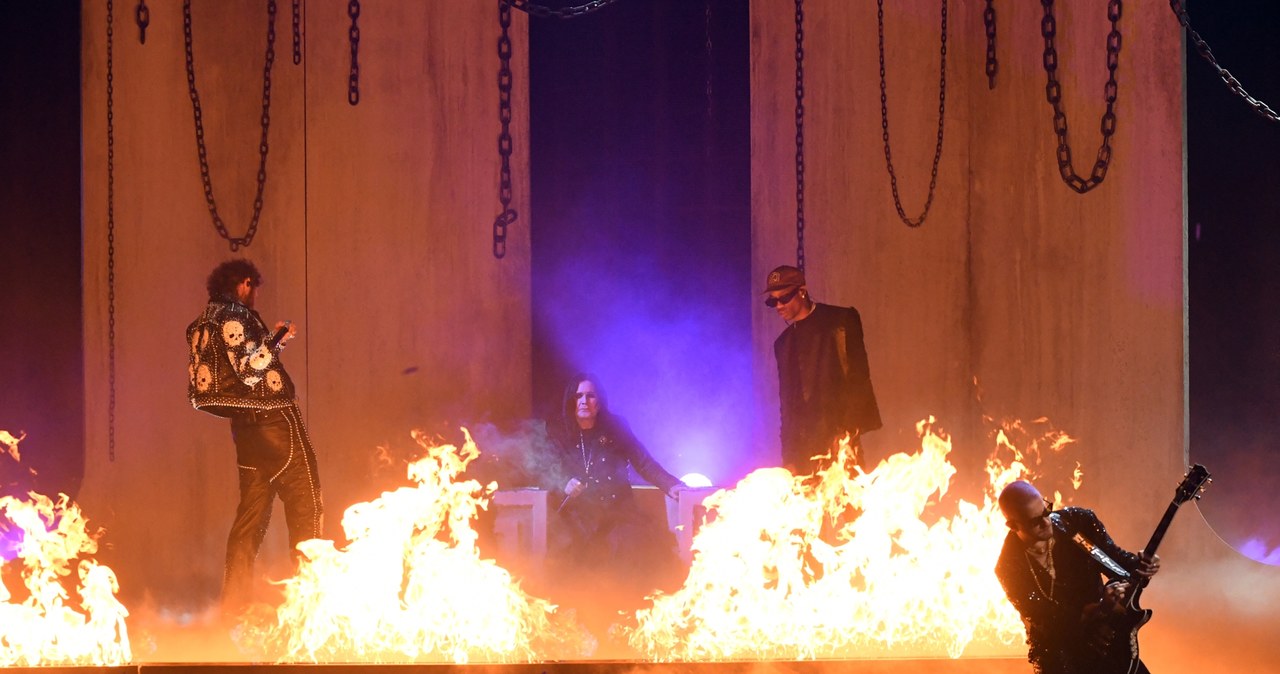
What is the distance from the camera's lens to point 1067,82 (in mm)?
8203

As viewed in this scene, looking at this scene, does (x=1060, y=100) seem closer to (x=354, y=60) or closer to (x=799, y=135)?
(x=799, y=135)

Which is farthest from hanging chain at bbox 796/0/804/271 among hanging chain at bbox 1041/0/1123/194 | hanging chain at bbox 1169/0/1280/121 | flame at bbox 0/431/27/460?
flame at bbox 0/431/27/460

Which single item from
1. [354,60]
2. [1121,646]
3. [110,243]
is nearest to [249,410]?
[110,243]

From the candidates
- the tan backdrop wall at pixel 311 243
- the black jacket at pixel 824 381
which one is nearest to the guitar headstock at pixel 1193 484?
the black jacket at pixel 824 381

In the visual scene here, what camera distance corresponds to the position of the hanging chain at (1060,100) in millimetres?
7488

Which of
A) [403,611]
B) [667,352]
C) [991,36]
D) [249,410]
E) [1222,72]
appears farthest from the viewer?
[667,352]

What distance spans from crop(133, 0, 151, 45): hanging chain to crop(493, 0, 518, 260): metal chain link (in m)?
2.32

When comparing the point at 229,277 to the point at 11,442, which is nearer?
the point at 229,277

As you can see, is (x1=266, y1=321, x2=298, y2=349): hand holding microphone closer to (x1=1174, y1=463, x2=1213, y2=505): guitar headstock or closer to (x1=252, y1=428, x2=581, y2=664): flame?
(x1=252, y1=428, x2=581, y2=664): flame

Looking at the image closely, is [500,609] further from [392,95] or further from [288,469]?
[392,95]

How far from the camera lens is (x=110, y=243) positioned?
838 cm

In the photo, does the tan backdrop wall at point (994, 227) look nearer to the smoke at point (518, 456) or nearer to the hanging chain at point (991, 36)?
the hanging chain at point (991, 36)

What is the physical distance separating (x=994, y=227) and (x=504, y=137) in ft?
11.1

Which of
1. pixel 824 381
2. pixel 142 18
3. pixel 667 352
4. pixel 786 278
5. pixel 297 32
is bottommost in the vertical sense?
pixel 824 381
